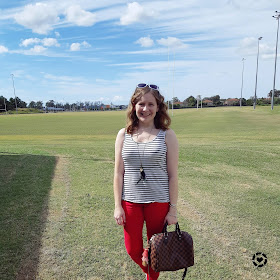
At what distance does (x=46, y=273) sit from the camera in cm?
331

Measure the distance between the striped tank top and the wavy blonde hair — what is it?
11cm

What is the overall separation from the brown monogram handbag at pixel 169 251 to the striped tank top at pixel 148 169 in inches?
12.6

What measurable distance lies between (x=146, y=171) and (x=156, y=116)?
532mm

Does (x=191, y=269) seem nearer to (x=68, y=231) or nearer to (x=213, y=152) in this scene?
(x=68, y=231)

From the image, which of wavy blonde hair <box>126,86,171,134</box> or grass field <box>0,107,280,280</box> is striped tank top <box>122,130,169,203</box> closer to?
wavy blonde hair <box>126,86,171,134</box>

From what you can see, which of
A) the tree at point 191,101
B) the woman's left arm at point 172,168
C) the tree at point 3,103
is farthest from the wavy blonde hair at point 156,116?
the tree at point 3,103

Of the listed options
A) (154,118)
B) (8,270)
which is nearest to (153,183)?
(154,118)

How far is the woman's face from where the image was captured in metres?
2.68

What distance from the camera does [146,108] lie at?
2678mm

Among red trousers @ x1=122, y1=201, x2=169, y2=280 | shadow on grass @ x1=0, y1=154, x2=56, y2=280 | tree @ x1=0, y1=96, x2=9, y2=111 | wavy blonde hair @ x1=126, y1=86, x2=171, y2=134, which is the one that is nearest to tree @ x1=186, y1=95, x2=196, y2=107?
tree @ x1=0, y1=96, x2=9, y2=111

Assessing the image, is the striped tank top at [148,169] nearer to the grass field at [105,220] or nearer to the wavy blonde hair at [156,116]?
the wavy blonde hair at [156,116]

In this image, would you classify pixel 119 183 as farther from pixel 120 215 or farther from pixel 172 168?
pixel 172 168

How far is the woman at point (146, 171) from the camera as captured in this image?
8.66ft

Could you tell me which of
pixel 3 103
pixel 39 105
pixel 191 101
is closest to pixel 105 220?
pixel 191 101
